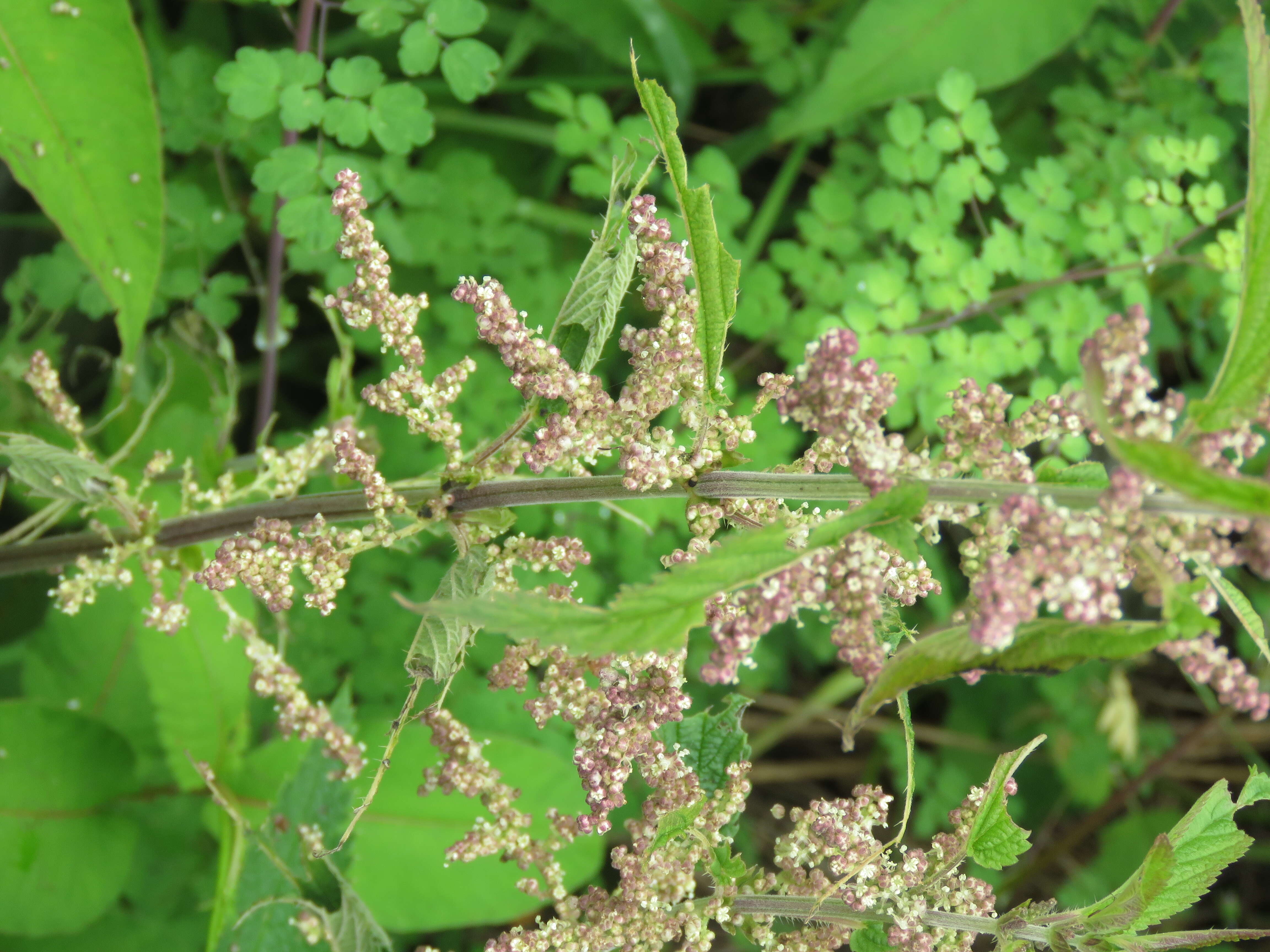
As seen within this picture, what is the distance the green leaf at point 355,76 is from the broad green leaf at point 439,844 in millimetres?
1524

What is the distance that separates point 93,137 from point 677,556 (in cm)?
170

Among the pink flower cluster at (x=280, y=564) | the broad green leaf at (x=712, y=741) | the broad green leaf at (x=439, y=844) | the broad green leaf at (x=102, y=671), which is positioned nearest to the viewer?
the pink flower cluster at (x=280, y=564)

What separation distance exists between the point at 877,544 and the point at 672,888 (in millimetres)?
706

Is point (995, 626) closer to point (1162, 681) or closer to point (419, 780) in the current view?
point (419, 780)

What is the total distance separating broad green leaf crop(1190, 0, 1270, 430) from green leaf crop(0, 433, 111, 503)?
1567mm

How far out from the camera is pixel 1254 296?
97 centimetres

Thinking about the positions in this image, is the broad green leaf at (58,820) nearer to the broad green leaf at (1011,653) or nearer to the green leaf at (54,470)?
the green leaf at (54,470)

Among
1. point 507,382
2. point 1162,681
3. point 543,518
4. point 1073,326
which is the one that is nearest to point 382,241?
point 507,382

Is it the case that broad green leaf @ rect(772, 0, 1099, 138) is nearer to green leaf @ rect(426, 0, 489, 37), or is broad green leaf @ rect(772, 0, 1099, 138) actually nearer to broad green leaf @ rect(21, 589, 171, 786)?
green leaf @ rect(426, 0, 489, 37)

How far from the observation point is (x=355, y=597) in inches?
116

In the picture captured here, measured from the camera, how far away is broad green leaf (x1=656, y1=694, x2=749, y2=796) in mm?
1701

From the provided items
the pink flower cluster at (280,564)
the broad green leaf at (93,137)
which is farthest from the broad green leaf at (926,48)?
the pink flower cluster at (280,564)

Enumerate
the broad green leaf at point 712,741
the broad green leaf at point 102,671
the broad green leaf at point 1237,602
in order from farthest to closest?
the broad green leaf at point 102,671, the broad green leaf at point 712,741, the broad green leaf at point 1237,602

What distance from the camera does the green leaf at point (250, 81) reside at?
2.17 metres
